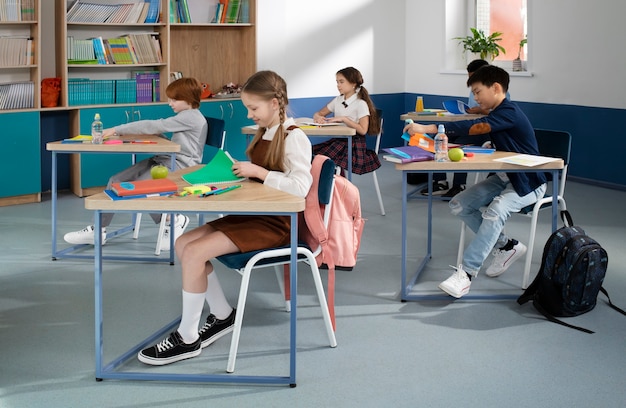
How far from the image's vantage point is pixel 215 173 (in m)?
3.28

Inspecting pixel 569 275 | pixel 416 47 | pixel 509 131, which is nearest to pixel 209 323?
pixel 569 275

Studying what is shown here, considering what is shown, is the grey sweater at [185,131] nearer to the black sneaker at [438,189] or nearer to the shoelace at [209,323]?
the shoelace at [209,323]

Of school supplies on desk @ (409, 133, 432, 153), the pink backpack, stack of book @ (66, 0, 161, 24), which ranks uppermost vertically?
stack of book @ (66, 0, 161, 24)

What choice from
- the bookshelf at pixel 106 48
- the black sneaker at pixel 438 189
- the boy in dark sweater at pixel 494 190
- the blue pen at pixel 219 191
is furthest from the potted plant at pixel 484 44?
the blue pen at pixel 219 191

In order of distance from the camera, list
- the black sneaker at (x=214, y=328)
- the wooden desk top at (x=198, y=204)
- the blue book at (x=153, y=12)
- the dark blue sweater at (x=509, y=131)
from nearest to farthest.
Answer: the wooden desk top at (x=198, y=204), the black sneaker at (x=214, y=328), the dark blue sweater at (x=509, y=131), the blue book at (x=153, y=12)

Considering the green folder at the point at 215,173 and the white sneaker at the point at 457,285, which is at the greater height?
the green folder at the point at 215,173

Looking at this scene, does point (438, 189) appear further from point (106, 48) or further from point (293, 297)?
point (293, 297)

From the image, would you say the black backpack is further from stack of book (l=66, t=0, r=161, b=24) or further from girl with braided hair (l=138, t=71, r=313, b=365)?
stack of book (l=66, t=0, r=161, b=24)

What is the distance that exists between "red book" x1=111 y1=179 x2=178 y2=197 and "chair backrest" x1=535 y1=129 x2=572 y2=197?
2.32m

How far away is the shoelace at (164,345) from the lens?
3194 mm

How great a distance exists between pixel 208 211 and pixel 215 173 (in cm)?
40

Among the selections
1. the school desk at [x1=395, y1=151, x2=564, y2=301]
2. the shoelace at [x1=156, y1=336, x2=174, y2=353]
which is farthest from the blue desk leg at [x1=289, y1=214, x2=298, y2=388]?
the school desk at [x1=395, y1=151, x2=564, y2=301]

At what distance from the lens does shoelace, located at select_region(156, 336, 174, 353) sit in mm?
3194

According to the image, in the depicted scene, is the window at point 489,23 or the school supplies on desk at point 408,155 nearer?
the school supplies on desk at point 408,155
